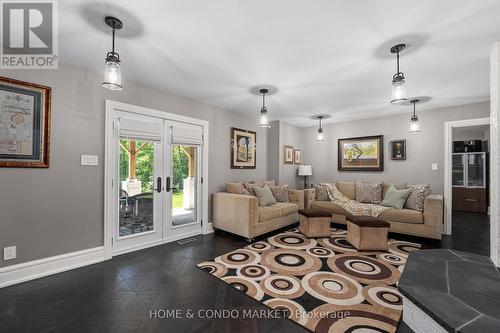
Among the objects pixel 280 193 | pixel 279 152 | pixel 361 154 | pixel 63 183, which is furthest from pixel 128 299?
pixel 361 154

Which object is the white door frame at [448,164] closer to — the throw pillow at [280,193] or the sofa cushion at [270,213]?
the throw pillow at [280,193]

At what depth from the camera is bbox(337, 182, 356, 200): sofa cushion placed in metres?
4.84

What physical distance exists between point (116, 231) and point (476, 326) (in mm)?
3495

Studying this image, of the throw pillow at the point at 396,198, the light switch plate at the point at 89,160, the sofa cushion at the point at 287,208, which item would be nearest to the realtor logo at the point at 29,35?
the light switch plate at the point at 89,160

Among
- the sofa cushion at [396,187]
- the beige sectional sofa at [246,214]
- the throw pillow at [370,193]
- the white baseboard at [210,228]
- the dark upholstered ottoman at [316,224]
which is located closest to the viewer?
the beige sectional sofa at [246,214]

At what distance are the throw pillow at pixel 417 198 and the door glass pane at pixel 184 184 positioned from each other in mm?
3860

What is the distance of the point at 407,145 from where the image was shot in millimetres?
4590

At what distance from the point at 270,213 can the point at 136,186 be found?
220 centimetres

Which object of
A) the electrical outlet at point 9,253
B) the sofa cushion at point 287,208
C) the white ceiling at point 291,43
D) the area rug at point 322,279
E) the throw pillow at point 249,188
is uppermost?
the white ceiling at point 291,43

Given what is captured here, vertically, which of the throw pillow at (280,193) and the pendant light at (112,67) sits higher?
the pendant light at (112,67)

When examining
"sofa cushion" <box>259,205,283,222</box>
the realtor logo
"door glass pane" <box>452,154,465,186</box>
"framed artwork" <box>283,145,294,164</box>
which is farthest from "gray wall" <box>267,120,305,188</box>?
"door glass pane" <box>452,154,465,186</box>

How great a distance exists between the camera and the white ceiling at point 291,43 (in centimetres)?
168

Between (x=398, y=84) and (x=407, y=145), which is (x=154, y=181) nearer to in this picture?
(x=398, y=84)

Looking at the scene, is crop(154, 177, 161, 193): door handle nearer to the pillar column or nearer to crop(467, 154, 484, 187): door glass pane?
the pillar column
